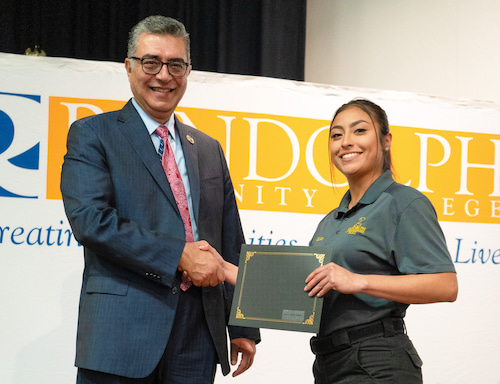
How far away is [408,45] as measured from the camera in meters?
4.40

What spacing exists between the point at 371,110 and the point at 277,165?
1.34m

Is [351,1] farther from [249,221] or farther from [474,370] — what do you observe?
[474,370]

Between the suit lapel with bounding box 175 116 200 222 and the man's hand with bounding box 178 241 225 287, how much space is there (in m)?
0.15

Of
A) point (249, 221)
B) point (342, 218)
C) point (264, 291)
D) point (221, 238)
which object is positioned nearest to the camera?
point (264, 291)

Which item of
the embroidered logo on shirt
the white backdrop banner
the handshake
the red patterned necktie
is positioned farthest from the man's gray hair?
the white backdrop banner

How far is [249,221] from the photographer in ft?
10.3

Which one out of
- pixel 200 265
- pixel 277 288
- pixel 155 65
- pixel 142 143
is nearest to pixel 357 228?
pixel 277 288

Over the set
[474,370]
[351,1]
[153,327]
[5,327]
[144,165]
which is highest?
[351,1]

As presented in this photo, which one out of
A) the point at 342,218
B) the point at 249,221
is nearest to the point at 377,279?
the point at 342,218

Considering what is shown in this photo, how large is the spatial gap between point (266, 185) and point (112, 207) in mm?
1476

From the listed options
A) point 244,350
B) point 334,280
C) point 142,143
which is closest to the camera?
point 334,280

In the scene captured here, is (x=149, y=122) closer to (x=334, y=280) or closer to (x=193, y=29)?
(x=334, y=280)

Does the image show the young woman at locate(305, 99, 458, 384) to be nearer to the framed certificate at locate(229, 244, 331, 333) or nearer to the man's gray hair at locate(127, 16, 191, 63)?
the framed certificate at locate(229, 244, 331, 333)

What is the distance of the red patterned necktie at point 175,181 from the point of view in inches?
72.1
